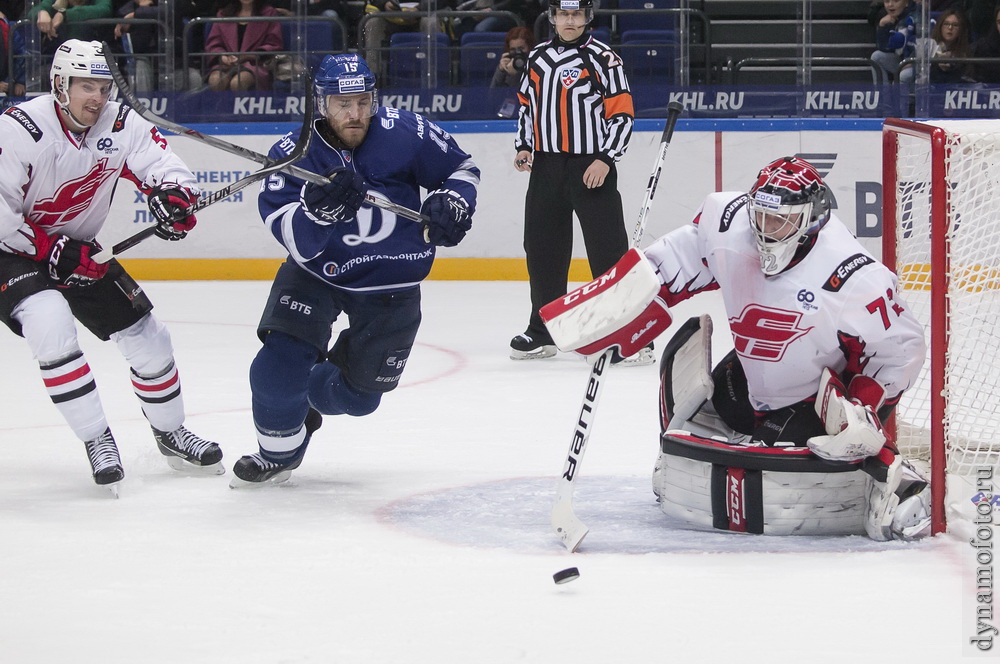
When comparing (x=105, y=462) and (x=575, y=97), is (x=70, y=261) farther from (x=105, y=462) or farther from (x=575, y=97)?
(x=575, y=97)

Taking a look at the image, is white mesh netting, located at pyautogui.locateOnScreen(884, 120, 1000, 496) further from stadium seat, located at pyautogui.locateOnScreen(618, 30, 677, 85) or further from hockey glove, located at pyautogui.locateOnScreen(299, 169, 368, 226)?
stadium seat, located at pyautogui.locateOnScreen(618, 30, 677, 85)

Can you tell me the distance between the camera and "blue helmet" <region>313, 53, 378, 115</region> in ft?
9.74

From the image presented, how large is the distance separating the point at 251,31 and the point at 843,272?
5262 millimetres

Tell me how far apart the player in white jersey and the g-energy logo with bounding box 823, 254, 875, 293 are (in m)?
1.42

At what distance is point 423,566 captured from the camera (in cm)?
253

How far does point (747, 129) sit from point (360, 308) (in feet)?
13.3

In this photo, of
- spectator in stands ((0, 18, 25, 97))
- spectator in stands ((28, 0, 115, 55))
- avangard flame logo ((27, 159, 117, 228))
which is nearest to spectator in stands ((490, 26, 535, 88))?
spectator in stands ((28, 0, 115, 55))

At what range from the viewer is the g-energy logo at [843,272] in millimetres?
2645

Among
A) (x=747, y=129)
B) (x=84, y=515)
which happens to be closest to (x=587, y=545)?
(x=84, y=515)

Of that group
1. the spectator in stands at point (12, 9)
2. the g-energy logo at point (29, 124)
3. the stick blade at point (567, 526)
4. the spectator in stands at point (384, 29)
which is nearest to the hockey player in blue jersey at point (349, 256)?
the g-energy logo at point (29, 124)

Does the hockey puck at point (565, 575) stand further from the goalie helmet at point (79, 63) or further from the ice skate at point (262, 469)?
the goalie helmet at point (79, 63)

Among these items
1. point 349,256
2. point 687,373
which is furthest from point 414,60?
point 687,373

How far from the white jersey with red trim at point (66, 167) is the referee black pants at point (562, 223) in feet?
6.65

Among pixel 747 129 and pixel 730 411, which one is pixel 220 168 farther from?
pixel 730 411
